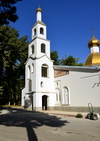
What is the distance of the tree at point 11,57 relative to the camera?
981 inches

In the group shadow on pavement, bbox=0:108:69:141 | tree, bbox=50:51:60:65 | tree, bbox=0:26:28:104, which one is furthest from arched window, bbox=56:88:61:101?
tree, bbox=50:51:60:65

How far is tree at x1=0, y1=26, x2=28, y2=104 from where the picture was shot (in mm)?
24922

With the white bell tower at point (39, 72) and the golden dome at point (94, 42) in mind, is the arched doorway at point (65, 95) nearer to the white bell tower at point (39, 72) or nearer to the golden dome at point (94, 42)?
the white bell tower at point (39, 72)

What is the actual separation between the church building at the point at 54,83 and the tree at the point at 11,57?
4.76 meters

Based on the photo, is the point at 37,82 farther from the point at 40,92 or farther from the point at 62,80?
the point at 62,80

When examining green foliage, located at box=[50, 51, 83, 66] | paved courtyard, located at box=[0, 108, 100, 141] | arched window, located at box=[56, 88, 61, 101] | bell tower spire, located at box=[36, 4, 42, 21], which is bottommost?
paved courtyard, located at box=[0, 108, 100, 141]

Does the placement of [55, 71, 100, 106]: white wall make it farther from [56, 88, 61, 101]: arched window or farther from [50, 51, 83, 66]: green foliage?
[50, 51, 83, 66]: green foliage

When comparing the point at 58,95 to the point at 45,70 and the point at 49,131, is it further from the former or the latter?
the point at 49,131

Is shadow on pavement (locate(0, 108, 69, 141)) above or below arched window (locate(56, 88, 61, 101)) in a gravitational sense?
below

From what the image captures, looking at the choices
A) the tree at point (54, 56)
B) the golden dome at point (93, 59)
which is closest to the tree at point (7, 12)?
the golden dome at point (93, 59)

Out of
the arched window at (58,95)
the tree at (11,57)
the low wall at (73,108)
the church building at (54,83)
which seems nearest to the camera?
the low wall at (73,108)

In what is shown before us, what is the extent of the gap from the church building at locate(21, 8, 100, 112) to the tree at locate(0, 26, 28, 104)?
15.6 feet

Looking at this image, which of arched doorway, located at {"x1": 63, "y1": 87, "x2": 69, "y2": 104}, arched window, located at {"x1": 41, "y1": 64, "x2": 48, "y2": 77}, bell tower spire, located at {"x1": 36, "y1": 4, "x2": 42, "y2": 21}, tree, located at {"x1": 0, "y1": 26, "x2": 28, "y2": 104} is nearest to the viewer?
arched doorway, located at {"x1": 63, "y1": 87, "x2": 69, "y2": 104}

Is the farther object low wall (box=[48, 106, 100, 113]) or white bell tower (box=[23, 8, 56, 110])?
white bell tower (box=[23, 8, 56, 110])
